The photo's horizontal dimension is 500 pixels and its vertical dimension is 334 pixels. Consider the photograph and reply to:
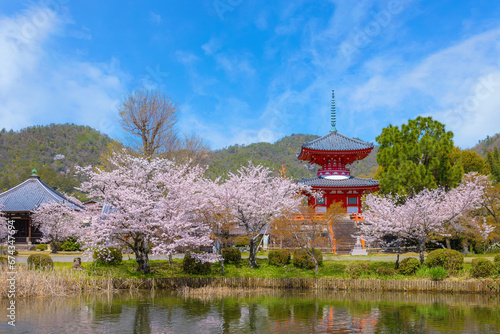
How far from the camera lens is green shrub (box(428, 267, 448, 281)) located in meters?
24.7

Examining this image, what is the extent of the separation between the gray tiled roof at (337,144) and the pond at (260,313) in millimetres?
22104

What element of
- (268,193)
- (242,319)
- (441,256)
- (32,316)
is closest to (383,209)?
(441,256)

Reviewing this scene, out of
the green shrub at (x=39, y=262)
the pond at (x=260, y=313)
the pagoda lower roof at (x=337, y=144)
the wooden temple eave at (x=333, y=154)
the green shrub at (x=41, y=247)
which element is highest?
the pagoda lower roof at (x=337, y=144)

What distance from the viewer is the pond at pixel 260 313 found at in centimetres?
1552

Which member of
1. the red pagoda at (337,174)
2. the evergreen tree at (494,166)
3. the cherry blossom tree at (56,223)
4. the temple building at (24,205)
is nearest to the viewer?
the cherry blossom tree at (56,223)

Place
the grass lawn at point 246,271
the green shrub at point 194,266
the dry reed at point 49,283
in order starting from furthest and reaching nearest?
the green shrub at point 194,266, the grass lawn at point 246,271, the dry reed at point 49,283

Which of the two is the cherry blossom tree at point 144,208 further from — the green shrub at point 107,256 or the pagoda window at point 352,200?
the pagoda window at point 352,200

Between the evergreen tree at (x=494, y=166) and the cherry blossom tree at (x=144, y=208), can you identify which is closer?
the cherry blossom tree at (x=144, y=208)

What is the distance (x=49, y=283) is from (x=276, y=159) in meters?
96.2

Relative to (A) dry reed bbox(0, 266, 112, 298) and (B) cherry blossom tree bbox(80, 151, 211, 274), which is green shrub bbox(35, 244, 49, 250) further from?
(A) dry reed bbox(0, 266, 112, 298)

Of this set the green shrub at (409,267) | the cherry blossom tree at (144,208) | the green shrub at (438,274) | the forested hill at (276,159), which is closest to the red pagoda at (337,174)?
the green shrub at (409,267)

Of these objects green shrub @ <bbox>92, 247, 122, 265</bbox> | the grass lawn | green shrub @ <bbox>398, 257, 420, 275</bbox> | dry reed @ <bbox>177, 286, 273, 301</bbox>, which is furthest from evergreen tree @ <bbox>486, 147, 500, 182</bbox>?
green shrub @ <bbox>92, 247, 122, 265</bbox>

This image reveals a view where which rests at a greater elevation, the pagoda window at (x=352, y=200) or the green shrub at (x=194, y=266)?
the pagoda window at (x=352, y=200)

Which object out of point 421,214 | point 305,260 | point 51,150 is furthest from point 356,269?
point 51,150
